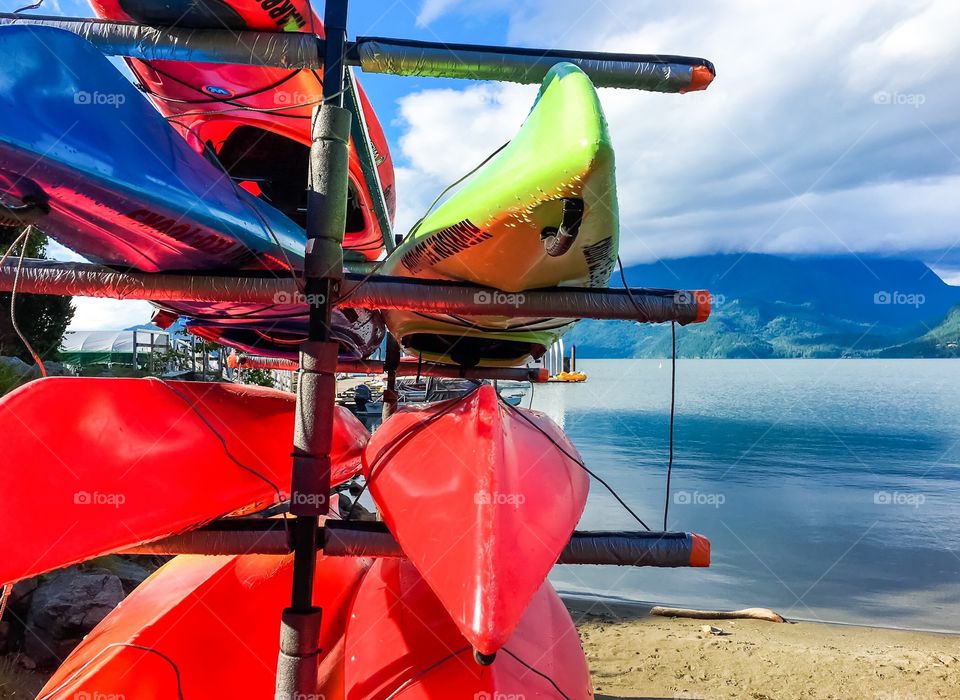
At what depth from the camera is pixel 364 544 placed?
6.74 feet

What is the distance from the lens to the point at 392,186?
5.87 m

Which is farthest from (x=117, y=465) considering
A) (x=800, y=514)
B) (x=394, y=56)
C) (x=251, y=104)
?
(x=800, y=514)

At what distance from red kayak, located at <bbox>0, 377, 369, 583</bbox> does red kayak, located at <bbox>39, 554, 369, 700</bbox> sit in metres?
0.57

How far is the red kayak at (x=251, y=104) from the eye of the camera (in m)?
2.43

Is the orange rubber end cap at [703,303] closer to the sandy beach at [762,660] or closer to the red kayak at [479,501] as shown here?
the red kayak at [479,501]

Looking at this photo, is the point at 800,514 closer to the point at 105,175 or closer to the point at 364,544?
the point at 364,544

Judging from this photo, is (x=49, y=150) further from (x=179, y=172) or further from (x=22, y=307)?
(x=22, y=307)

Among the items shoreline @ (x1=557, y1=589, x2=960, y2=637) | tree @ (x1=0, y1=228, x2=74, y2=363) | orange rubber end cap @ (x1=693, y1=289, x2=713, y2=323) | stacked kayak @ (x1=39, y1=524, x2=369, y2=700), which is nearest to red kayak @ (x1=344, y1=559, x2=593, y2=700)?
stacked kayak @ (x1=39, y1=524, x2=369, y2=700)

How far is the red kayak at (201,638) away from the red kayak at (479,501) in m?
0.97

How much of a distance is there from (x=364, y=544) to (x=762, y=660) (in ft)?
18.0

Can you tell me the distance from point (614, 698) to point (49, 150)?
5341mm

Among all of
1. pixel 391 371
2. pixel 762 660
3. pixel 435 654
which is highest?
pixel 391 371

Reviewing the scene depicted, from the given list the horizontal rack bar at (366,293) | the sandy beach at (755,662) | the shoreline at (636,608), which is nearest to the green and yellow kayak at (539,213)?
the horizontal rack bar at (366,293)

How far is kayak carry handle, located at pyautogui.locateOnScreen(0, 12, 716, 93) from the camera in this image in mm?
2301
